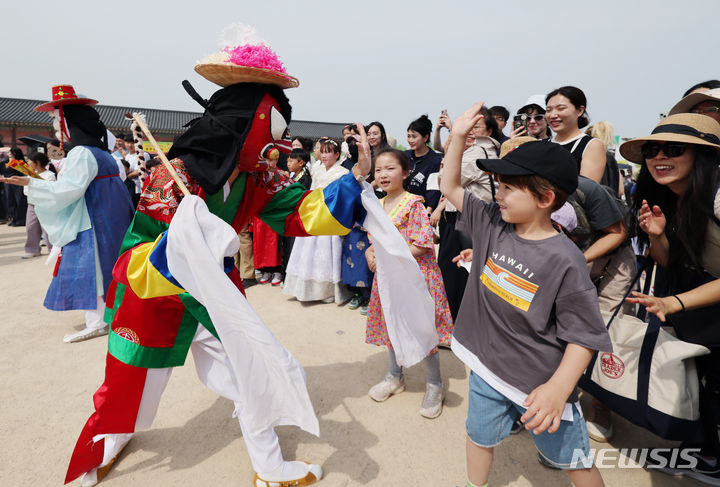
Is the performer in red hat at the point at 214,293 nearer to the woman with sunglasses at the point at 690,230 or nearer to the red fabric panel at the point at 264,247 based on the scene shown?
the woman with sunglasses at the point at 690,230

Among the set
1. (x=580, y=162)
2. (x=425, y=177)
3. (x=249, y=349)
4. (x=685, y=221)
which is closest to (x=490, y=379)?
(x=249, y=349)

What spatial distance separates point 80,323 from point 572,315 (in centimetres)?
451

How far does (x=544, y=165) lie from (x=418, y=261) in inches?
53.4

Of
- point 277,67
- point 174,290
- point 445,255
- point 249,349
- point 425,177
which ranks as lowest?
point 445,255

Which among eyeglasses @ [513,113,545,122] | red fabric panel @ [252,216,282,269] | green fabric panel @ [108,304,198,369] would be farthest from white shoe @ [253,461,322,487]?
red fabric panel @ [252,216,282,269]

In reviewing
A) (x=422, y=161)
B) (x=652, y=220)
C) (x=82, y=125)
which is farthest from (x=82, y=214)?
(x=652, y=220)

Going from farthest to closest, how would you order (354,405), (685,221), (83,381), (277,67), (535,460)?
(83,381) < (354,405) < (535,460) < (277,67) < (685,221)

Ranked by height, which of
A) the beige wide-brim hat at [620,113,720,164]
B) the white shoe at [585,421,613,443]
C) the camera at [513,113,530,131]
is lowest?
the white shoe at [585,421,613,443]

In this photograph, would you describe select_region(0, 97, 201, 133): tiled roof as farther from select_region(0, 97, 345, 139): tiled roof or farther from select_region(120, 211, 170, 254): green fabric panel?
select_region(120, 211, 170, 254): green fabric panel

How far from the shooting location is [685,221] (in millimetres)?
1630

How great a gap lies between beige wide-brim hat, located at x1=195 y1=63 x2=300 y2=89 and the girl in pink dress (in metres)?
0.96

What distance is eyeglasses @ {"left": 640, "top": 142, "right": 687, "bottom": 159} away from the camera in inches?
64.3

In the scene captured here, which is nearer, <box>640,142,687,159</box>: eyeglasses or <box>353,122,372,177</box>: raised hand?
<box>640,142,687,159</box>: eyeglasses

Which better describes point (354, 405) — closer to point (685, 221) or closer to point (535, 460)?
point (535, 460)
